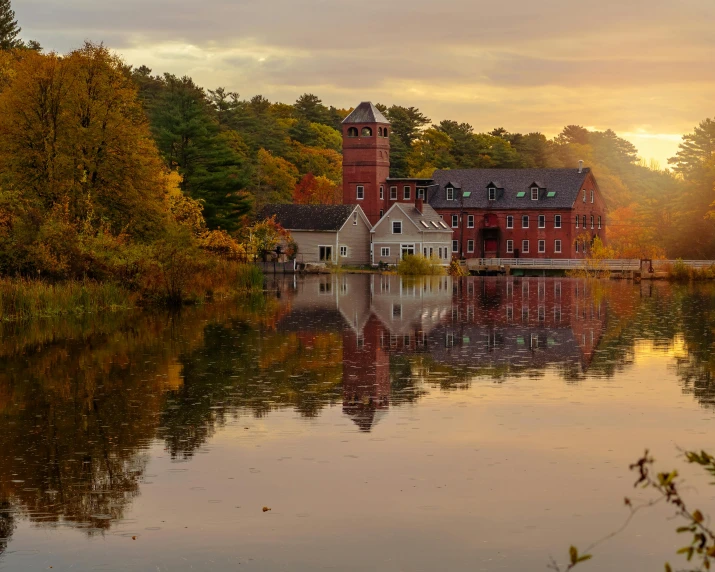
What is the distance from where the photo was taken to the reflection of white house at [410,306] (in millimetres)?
38250

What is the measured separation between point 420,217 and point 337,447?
102 meters

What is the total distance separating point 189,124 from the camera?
83.2 m

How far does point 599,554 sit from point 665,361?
17028 mm

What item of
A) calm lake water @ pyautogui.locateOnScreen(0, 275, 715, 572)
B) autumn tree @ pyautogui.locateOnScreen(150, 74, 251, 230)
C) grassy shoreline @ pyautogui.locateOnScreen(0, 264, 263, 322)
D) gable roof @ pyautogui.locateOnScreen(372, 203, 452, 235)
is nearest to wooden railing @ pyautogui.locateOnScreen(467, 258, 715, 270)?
gable roof @ pyautogui.locateOnScreen(372, 203, 452, 235)

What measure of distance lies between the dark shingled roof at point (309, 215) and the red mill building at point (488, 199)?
21.9 ft

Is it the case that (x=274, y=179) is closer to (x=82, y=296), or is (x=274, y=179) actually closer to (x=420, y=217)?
(x=420, y=217)

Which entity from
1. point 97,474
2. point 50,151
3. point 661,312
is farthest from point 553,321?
point 97,474

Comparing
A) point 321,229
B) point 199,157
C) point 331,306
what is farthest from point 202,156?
point 331,306

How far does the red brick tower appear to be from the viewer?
11894 cm

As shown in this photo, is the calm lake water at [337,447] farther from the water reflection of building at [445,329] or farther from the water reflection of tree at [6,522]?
the water reflection of building at [445,329]

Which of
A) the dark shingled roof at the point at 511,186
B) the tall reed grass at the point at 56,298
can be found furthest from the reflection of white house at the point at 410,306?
the dark shingled roof at the point at 511,186

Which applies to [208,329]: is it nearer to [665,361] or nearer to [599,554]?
[665,361]

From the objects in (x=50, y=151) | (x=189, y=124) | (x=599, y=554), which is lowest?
(x=599, y=554)

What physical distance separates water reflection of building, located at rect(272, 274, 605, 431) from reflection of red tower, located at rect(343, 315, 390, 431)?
2 cm
